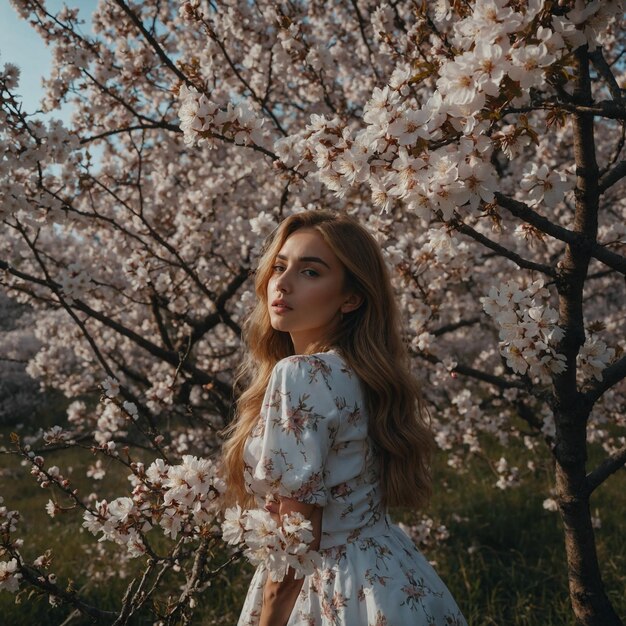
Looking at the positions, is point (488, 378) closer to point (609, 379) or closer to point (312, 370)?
point (609, 379)

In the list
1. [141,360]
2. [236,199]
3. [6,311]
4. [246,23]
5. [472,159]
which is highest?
[6,311]

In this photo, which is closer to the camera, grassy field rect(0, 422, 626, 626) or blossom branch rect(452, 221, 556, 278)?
blossom branch rect(452, 221, 556, 278)

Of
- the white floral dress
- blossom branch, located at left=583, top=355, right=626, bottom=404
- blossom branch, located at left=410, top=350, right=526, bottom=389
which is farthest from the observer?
blossom branch, located at left=410, top=350, right=526, bottom=389

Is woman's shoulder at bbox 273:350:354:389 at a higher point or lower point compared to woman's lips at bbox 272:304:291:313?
lower

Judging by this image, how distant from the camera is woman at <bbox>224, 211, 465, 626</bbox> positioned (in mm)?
1525

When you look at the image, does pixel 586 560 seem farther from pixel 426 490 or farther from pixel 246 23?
→ pixel 246 23

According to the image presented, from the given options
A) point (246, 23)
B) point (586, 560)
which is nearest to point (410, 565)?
point (586, 560)

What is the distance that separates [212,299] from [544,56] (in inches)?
104

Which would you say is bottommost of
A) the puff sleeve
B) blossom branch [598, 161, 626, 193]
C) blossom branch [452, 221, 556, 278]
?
the puff sleeve

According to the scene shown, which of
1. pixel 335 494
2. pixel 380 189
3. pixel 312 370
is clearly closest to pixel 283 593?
pixel 335 494

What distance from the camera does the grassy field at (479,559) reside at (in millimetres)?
3465

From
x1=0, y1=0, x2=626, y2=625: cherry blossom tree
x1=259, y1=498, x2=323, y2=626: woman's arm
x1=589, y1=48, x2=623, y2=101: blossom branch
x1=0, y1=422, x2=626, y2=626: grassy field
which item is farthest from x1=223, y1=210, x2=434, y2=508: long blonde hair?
x1=0, y1=422, x2=626, y2=626: grassy field

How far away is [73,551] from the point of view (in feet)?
15.8

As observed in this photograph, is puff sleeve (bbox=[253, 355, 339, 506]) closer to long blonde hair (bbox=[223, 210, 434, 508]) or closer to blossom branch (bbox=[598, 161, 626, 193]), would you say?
long blonde hair (bbox=[223, 210, 434, 508])
